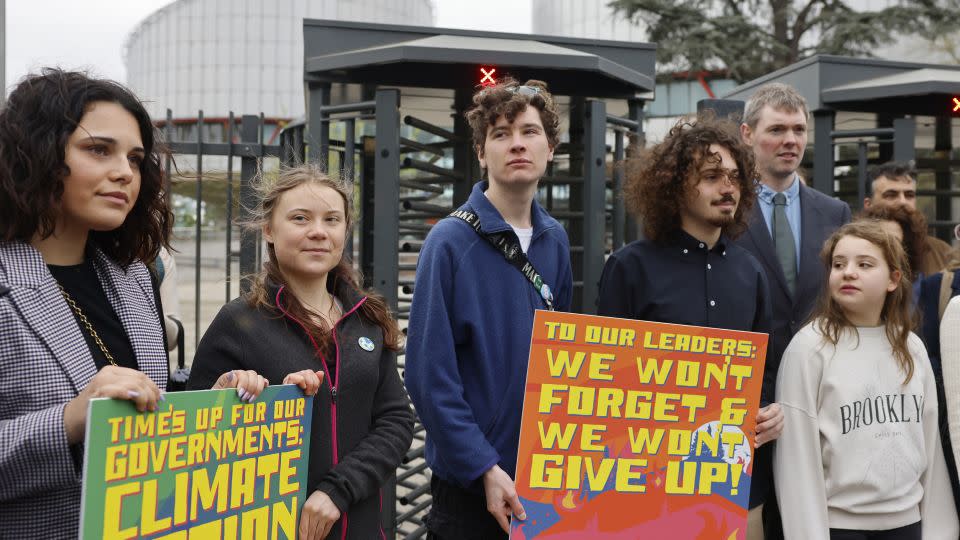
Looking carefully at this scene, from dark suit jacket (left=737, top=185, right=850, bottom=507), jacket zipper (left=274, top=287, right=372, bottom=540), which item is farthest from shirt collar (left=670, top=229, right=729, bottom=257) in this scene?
jacket zipper (left=274, top=287, right=372, bottom=540)

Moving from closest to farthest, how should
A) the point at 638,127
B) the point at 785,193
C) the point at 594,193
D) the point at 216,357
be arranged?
the point at 216,357, the point at 785,193, the point at 594,193, the point at 638,127

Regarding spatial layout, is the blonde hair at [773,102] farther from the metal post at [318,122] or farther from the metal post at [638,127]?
the metal post at [318,122]

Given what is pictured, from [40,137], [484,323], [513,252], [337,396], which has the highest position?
[40,137]

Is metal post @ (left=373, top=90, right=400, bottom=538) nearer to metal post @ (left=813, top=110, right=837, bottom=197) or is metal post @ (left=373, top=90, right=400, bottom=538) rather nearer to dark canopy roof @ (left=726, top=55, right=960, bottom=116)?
metal post @ (left=813, top=110, right=837, bottom=197)

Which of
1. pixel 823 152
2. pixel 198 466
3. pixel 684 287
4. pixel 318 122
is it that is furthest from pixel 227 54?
pixel 198 466

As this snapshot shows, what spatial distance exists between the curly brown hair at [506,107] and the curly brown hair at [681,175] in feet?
1.49

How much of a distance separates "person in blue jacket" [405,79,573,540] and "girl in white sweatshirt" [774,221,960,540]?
3.27ft

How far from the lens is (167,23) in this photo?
181 feet

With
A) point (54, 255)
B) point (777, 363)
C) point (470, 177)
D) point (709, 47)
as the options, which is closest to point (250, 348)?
point (54, 255)

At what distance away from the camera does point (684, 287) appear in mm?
2895

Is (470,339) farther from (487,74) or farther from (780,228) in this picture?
(487,74)

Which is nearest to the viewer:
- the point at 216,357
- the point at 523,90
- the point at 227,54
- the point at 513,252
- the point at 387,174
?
the point at 216,357

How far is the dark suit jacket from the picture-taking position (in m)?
3.11

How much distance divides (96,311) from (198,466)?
0.47 metres
